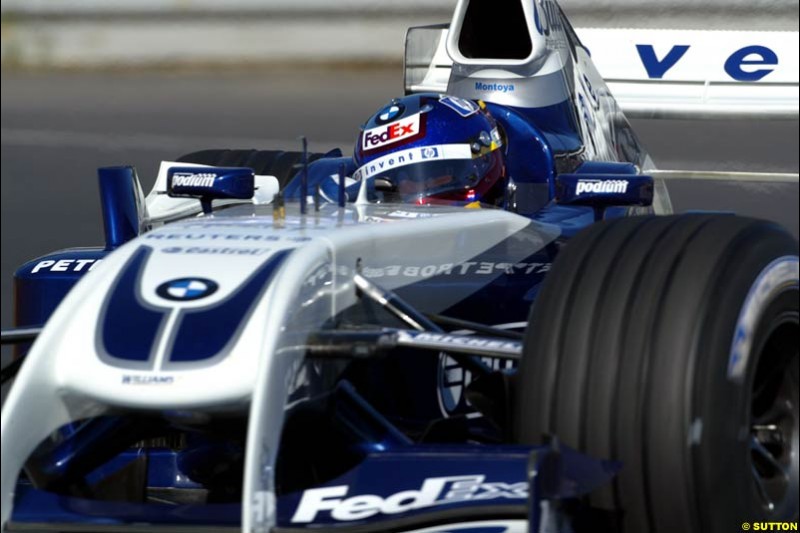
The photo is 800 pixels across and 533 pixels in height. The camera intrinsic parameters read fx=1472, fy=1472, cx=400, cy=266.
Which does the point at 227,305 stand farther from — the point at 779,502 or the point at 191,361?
the point at 779,502

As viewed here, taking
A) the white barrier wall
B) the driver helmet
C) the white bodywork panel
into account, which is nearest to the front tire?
the white bodywork panel

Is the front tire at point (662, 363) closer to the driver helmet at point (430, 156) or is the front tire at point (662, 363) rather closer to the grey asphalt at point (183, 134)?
the driver helmet at point (430, 156)

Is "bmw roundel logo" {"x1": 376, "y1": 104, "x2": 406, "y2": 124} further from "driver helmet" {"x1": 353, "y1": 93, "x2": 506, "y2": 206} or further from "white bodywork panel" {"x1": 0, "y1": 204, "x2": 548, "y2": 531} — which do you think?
"white bodywork panel" {"x1": 0, "y1": 204, "x2": 548, "y2": 531}

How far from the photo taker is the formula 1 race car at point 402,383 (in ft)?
8.74

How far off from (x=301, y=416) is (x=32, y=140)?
9.83 metres

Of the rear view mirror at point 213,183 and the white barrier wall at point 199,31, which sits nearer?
the rear view mirror at point 213,183

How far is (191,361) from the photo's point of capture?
2.68m

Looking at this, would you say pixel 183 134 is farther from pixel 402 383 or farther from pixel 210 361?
pixel 210 361

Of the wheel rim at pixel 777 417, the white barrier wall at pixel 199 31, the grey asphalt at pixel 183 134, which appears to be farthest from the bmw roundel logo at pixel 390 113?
the white barrier wall at pixel 199 31

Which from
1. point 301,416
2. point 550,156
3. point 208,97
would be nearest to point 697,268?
point 301,416

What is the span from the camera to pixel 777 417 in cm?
317

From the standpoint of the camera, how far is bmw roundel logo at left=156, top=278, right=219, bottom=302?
2799 millimetres

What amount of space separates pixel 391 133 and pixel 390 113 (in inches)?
4.4

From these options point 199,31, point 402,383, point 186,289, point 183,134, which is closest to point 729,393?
point 402,383
